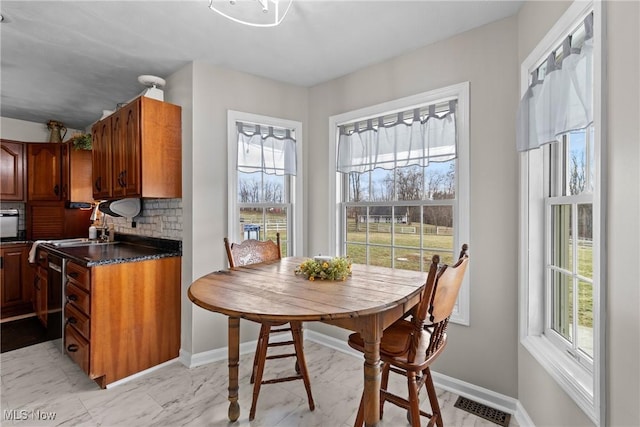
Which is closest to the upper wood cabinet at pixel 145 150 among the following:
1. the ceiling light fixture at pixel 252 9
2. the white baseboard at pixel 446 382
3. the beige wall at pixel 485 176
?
the beige wall at pixel 485 176

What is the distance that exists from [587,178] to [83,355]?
11.3 feet

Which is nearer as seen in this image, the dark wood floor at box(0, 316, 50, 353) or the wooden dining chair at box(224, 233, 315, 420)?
the wooden dining chair at box(224, 233, 315, 420)

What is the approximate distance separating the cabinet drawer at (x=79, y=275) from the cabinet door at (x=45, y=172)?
7.65 feet

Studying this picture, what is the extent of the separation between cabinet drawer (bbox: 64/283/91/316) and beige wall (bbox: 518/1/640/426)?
9.93 feet

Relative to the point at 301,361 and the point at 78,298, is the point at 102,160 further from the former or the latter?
the point at 301,361

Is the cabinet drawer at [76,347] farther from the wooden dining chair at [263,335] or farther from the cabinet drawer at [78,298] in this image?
the wooden dining chair at [263,335]

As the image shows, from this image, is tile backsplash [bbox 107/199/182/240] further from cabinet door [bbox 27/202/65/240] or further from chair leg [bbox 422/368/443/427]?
chair leg [bbox 422/368/443/427]

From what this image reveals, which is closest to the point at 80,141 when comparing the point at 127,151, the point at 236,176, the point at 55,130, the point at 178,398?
the point at 55,130

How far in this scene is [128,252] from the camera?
9.81 ft

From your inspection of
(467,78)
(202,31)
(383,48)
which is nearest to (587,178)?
(467,78)

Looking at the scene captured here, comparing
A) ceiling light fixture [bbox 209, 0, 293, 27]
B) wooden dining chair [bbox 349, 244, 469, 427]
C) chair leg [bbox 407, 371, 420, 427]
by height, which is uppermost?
ceiling light fixture [bbox 209, 0, 293, 27]

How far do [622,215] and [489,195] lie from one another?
3.68 ft

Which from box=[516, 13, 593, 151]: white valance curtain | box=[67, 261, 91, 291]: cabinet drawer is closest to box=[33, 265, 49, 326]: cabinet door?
box=[67, 261, 91, 291]: cabinet drawer

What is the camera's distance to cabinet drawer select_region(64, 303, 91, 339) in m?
2.45
